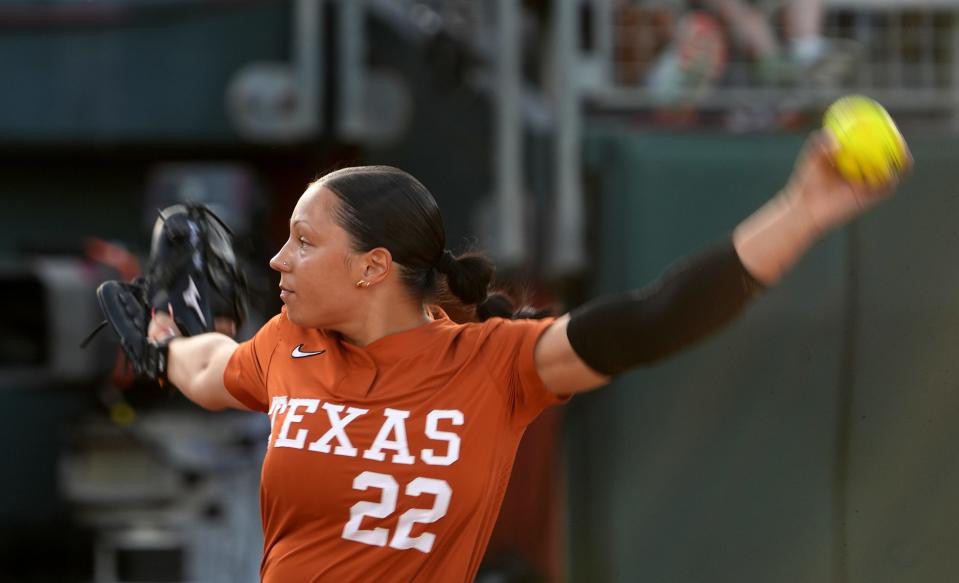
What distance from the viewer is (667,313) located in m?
2.37

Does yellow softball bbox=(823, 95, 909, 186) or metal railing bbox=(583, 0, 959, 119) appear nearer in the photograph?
yellow softball bbox=(823, 95, 909, 186)

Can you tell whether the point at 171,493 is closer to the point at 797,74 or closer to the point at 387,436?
the point at 797,74

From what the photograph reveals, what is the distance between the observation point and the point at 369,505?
2.56 metres

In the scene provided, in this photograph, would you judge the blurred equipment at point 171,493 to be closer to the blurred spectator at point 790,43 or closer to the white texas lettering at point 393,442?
the blurred spectator at point 790,43

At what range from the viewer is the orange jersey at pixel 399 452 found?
2562 mm

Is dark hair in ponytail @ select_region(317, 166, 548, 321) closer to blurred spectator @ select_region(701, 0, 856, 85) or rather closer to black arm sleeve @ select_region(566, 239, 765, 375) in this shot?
black arm sleeve @ select_region(566, 239, 765, 375)

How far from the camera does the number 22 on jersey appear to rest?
2.55 meters

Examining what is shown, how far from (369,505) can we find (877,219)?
220cm

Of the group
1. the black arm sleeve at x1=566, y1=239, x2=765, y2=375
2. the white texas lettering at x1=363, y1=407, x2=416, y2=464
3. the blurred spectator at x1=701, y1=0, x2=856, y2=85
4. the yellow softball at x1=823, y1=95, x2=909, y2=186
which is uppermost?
the blurred spectator at x1=701, y1=0, x2=856, y2=85

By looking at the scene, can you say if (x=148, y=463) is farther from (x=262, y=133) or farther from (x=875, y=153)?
(x=875, y=153)

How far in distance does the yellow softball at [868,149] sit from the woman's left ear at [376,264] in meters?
0.85

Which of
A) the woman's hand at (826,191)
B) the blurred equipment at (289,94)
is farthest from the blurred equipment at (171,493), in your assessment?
the woman's hand at (826,191)

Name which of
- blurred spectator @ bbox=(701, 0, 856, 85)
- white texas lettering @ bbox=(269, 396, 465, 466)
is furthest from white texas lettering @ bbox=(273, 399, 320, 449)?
blurred spectator @ bbox=(701, 0, 856, 85)

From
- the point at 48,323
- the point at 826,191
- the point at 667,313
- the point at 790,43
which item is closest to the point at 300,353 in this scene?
the point at 667,313
